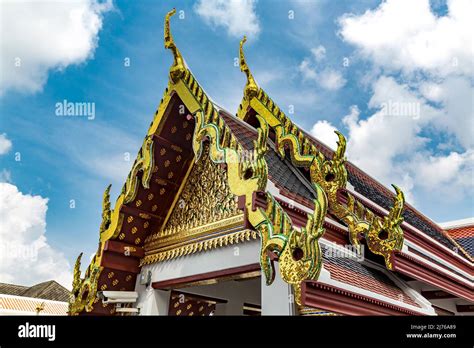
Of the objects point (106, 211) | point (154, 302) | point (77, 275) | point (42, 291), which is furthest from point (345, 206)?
point (42, 291)

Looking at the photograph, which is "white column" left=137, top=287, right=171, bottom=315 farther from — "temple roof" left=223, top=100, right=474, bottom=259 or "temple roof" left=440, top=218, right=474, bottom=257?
"temple roof" left=440, top=218, right=474, bottom=257

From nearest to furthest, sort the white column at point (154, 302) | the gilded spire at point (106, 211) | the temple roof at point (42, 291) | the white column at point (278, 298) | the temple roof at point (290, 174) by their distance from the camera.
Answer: the white column at point (278, 298), the temple roof at point (290, 174), the white column at point (154, 302), the gilded spire at point (106, 211), the temple roof at point (42, 291)

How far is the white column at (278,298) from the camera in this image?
407 cm

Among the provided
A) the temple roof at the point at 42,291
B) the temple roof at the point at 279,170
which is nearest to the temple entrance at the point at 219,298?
the temple roof at the point at 279,170

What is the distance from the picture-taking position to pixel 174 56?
5.70m

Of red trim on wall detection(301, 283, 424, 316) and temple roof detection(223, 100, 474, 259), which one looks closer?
red trim on wall detection(301, 283, 424, 316)

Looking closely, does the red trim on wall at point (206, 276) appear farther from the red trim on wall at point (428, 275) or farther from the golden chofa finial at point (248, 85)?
the golden chofa finial at point (248, 85)

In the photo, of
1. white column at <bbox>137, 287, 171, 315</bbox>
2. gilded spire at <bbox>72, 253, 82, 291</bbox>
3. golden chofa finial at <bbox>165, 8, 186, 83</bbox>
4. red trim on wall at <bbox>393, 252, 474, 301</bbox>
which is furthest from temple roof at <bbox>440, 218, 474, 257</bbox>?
gilded spire at <bbox>72, 253, 82, 291</bbox>

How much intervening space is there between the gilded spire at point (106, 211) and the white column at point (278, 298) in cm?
265

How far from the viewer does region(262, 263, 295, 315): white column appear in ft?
13.4

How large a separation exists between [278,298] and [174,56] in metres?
3.26

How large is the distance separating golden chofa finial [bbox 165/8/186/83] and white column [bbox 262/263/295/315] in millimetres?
2752

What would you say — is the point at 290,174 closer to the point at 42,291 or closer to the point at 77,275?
the point at 77,275
